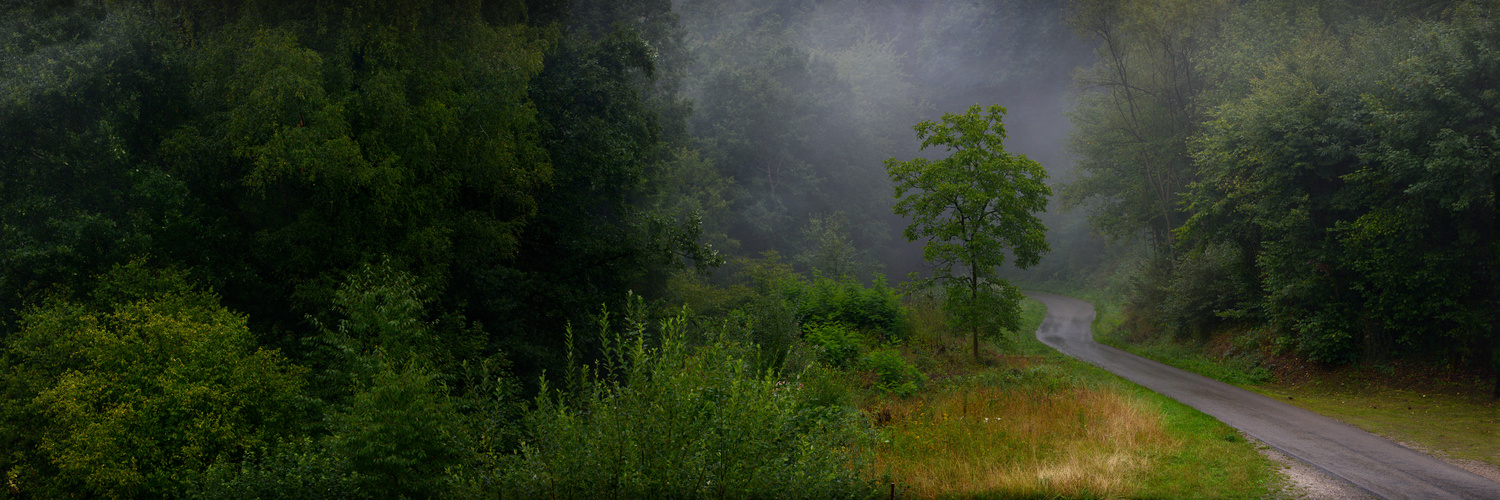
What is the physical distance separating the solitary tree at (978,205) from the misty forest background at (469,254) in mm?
2726

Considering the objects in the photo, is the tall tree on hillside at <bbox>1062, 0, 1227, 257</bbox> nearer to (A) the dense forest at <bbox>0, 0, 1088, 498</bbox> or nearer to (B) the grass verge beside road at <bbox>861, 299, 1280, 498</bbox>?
(A) the dense forest at <bbox>0, 0, 1088, 498</bbox>

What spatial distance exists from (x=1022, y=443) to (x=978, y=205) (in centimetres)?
905

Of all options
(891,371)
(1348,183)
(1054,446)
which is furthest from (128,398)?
(1348,183)

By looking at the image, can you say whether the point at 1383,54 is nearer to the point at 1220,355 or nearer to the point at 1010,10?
the point at 1220,355

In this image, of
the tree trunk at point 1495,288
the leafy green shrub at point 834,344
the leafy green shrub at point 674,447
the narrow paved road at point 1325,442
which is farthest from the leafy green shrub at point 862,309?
the leafy green shrub at point 674,447

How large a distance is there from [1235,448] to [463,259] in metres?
14.1

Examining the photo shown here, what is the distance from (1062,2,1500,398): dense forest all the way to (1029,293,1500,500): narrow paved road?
3.62 m

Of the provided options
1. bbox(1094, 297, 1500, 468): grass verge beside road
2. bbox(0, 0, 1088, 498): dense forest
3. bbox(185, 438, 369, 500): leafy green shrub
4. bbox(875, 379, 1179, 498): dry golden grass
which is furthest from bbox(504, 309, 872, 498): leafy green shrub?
bbox(1094, 297, 1500, 468): grass verge beside road

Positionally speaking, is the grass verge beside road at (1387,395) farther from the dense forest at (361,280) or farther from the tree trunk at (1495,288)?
the dense forest at (361,280)

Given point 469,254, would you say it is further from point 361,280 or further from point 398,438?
point 398,438

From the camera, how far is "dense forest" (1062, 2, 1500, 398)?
14.6 meters

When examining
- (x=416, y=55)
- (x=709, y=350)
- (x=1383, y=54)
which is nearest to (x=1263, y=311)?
(x=1383, y=54)

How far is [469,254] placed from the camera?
16016 millimetres

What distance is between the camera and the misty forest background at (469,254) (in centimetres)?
713
